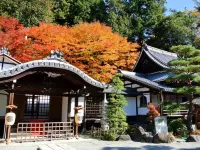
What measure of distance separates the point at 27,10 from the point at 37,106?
14.2 metres

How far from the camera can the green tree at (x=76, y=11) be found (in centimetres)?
2865

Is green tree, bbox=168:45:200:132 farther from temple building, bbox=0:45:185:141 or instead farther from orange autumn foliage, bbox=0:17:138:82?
orange autumn foliage, bbox=0:17:138:82

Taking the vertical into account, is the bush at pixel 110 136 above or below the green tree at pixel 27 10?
below

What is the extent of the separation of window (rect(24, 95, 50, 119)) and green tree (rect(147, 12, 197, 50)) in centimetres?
2361

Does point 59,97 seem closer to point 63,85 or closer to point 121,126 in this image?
point 63,85

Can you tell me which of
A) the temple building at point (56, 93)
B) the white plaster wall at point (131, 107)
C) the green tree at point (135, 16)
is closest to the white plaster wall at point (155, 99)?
the temple building at point (56, 93)

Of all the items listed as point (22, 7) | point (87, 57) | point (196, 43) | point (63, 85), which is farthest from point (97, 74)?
point (196, 43)

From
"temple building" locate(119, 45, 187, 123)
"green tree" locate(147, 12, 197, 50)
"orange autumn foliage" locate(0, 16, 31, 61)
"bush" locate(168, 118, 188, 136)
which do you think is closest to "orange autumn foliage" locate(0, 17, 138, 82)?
"orange autumn foliage" locate(0, 16, 31, 61)

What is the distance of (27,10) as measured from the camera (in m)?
22.3

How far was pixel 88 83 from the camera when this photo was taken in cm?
1063

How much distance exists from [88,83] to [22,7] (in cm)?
1569

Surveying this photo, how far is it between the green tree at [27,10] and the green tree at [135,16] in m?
9.41

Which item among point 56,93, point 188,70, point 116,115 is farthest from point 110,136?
point 188,70

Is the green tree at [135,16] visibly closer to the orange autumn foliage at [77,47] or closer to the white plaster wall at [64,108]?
the orange autumn foliage at [77,47]
